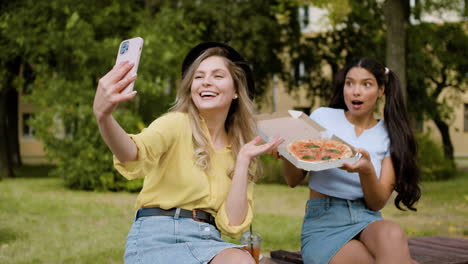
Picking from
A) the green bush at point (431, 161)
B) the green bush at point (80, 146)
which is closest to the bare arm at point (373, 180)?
the green bush at point (80, 146)

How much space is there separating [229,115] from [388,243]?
44.5 inches

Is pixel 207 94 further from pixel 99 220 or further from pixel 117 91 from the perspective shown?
pixel 99 220

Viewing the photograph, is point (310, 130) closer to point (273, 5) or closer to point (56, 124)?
point (56, 124)

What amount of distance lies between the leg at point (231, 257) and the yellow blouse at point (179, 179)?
204 mm

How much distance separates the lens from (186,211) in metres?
2.67

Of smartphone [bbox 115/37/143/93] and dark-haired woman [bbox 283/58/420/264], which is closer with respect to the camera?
smartphone [bbox 115/37/143/93]

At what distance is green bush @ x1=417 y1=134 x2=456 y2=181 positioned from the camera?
16516mm

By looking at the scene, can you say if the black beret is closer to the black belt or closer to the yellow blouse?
the yellow blouse

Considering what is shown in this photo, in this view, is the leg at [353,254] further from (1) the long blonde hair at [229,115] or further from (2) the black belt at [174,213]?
(2) the black belt at [174,213]

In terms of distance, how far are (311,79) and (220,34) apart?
14.7 ft

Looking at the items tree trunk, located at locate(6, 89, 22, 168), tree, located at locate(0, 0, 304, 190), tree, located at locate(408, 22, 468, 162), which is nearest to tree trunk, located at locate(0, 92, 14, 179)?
tree trunk, located at locate(6, 89, 22, 168)

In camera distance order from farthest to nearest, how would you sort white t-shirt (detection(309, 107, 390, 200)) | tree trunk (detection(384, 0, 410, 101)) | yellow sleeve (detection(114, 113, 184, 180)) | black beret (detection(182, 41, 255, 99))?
1. tree trunk (detection(384, 0, 410, 101))
2. white t-shirt (detection(309, 107, 390, 200))
3. black beret (detection(182, 41, 255, 99))
4. yellow sleeve (detection(114, 113, 184, 180))

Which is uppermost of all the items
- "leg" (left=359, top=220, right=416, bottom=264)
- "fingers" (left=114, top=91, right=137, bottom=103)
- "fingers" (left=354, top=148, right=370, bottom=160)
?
"fingers" (left=114, top=91, right=137, bottom=103)

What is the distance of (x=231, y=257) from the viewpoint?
8.15 feet
